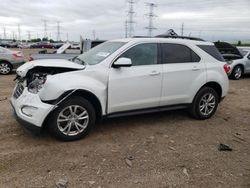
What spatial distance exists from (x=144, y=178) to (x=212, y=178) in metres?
0.88

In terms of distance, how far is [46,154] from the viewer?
4.01 meters

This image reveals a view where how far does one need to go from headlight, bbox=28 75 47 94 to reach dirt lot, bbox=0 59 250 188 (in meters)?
0.83

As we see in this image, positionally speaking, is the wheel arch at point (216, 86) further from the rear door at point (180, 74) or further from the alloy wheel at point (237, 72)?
the alloy wheel at point (237, 72)

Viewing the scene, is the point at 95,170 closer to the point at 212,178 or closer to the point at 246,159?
the point at 212,178

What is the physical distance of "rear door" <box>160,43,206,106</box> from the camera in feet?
17.5

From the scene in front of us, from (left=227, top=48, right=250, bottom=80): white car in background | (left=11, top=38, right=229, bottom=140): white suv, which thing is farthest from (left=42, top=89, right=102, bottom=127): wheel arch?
(left=227, top=48, right=250, bottom=80): white car in background

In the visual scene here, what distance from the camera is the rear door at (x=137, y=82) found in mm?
4730

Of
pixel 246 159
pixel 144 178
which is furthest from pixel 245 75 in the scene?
pixel 144 178

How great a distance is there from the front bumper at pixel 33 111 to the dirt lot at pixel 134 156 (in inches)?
14.1

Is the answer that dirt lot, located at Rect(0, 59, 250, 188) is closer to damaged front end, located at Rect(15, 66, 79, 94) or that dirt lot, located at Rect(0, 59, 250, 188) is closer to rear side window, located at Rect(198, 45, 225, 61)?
damaged front end, located at Rect(15, 66, 79, 94)

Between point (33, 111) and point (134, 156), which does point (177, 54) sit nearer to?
point (134, 156)

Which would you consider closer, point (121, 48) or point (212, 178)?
point (212, 178)

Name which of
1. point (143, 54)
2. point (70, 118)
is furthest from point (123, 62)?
point (70, 118)

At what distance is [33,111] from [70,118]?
22.9 inches
